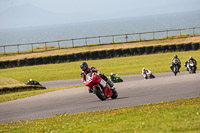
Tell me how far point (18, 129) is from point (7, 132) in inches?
13.1

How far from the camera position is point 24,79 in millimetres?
33375

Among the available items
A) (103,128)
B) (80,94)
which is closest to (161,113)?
(103,128)

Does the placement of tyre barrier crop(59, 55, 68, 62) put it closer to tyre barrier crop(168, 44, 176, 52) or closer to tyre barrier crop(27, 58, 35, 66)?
tyre barrier crop(27, 58, 35, 66)

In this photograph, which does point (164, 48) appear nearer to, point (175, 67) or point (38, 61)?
point (38, 61)

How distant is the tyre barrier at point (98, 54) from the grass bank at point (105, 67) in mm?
737

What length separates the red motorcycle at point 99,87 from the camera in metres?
15.1

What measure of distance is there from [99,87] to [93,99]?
1582mm

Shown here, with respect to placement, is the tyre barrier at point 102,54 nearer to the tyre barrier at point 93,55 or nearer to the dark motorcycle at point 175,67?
the tyre barrier at point 93,55

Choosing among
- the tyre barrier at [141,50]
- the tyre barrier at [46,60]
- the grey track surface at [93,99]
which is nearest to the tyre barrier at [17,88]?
the grey track surface at [93,99]

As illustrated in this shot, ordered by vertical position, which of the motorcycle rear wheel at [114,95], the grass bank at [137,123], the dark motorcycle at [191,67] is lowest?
the grass bank at [137,123]

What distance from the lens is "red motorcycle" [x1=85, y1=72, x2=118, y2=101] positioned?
15.1m

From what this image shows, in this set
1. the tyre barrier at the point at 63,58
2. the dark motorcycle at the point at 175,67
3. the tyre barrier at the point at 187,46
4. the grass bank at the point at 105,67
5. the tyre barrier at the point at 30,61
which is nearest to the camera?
the dark motorcycle at the point at 175,67

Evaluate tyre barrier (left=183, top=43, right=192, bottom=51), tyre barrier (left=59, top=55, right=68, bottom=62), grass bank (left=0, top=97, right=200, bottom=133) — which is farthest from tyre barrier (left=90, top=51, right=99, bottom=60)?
grass bank (left=0, top=97, right=200, bottom=133)

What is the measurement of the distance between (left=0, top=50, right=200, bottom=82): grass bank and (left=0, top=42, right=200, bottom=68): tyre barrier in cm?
74
